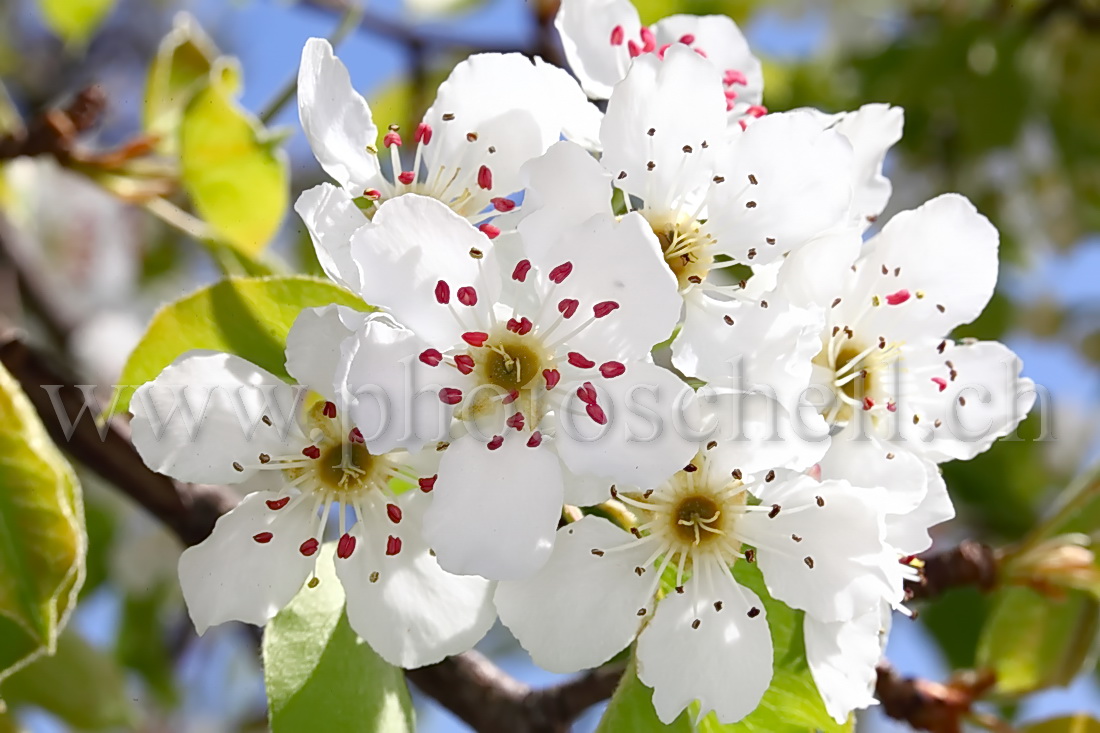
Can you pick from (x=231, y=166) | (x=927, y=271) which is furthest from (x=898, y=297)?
(x=231, y=166)

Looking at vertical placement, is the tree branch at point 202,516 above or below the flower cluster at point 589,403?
below

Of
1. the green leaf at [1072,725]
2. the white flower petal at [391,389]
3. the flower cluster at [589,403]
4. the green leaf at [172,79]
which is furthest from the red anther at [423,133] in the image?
the green leaf at [1072,725]

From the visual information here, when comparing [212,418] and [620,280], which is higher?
[620,280]

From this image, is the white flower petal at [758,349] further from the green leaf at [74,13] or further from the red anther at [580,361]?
the green leaf at [74,13]

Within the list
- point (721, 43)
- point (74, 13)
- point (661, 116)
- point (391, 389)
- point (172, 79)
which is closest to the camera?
point (391, 389)

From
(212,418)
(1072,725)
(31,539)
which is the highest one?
(212,418)

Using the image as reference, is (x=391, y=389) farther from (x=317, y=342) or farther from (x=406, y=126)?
(x=406, y=126)

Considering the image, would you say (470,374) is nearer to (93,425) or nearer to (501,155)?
(501,155)
